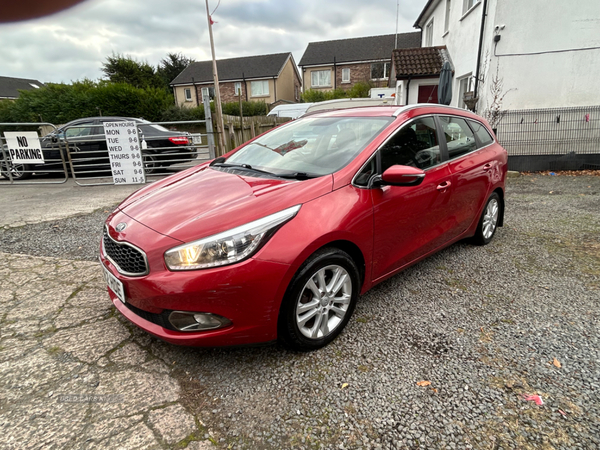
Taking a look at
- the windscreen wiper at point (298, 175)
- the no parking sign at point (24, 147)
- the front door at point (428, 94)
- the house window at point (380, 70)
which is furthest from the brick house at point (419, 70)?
the house window at point (380, 70)

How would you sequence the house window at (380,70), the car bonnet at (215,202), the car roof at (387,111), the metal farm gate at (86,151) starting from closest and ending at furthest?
the car bonnet at (215,202) → the car roof at (387,111) → the metal farm gate at (86,151) → the house window at (380,70)

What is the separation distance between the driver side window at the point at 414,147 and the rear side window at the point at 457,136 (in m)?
0.21

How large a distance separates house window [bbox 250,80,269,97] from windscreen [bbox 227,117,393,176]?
37.0 meters

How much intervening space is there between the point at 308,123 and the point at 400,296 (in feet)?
5.82

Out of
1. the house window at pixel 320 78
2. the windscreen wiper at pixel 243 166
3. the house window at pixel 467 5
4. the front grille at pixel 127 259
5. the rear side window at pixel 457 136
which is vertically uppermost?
the house window at pixel 320 78

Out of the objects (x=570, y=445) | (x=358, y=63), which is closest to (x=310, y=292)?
(x=570, y=445)

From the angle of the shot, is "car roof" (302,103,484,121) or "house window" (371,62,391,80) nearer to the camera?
"car roof" (302,103,484,121)

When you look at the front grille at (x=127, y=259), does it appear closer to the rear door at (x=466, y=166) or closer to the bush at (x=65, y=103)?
the rear door at (x=466, y=166)

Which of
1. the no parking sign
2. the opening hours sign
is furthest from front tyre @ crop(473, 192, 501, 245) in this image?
the no parking sign

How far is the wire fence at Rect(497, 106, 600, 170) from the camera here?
899 centimetres

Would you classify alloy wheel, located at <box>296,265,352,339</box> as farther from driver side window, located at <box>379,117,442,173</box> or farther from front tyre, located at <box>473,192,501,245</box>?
front tyre, located at <box>473,192,501,245</box>

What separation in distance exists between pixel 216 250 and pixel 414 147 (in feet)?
6.19

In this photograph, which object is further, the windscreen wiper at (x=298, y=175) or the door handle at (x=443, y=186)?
the door handle at (x=443, y=186)

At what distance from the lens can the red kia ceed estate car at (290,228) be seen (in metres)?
1.84
